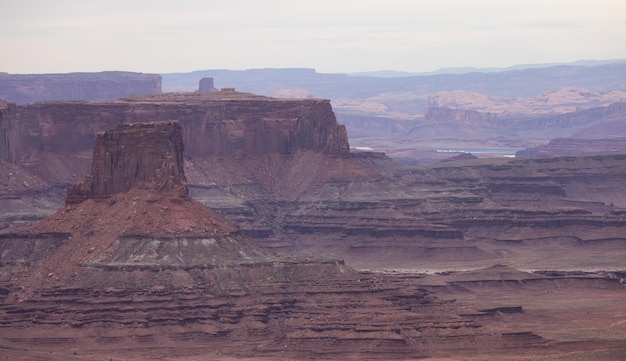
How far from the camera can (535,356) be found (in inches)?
5044

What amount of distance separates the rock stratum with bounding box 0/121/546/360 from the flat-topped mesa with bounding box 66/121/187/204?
0.06 m

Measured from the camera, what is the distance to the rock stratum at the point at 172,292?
129500 mm

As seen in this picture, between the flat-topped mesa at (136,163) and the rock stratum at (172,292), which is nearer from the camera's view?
the rock stratum at (172,292)

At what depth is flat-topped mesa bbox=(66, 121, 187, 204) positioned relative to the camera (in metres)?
144

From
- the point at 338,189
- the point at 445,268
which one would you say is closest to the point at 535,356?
the point at 445,268

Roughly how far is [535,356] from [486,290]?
37.4m

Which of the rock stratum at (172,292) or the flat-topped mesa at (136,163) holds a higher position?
the flat-topped mesa at (136,163)

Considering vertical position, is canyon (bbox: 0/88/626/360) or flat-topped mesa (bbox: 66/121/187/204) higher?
flat-topped mesa (bbox: 66/121/187/204)

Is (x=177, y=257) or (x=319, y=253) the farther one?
(x=319, y=253)

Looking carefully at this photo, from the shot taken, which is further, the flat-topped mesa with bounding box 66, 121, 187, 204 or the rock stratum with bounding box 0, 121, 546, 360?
the flat-topped mesa with bounding box 66, 121, 187, 204

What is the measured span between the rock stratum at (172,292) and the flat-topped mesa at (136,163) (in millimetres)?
64

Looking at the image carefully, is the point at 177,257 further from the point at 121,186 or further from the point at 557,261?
the point at 557,261

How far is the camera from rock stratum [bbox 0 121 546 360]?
130 m

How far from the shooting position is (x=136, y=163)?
144 m
